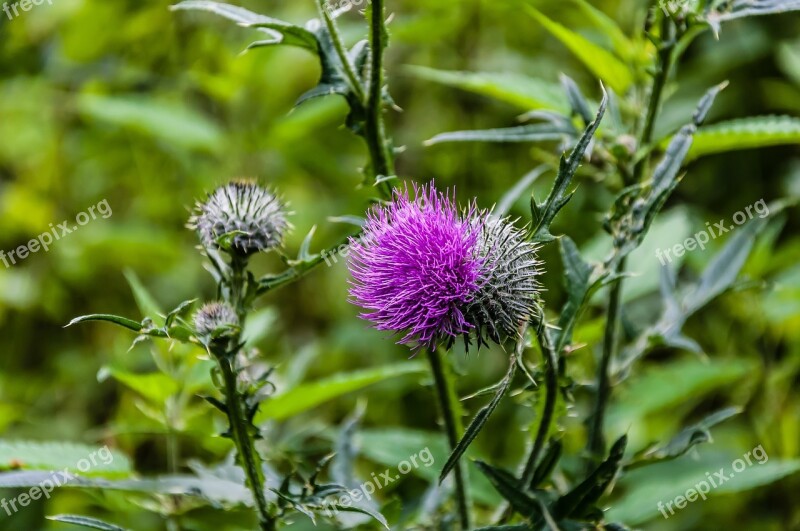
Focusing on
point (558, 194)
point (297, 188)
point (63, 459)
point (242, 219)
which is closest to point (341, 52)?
point (242, 219)

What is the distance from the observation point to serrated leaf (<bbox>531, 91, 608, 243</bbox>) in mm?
1880

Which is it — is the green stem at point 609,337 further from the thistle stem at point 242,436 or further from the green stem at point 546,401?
the thistle stem at point 242,436

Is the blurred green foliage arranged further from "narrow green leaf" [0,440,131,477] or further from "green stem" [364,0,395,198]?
"green stem" [364,0,395,198]

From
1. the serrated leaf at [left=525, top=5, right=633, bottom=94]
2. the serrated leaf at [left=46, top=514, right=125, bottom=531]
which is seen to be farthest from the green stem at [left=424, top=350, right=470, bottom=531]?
the serrated leaf at [left=525, top=5, right=633, bottom=94]

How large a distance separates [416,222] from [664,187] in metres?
0.73

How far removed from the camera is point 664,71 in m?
2.50

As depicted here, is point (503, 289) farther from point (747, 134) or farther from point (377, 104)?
point (747, 134)

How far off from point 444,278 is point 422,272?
57 millimetres

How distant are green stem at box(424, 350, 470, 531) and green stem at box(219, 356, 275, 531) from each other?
554mm

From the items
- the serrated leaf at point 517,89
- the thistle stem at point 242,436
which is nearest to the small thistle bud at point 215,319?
the thistle stem at point 242,436

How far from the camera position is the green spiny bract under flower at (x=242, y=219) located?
2293 mm

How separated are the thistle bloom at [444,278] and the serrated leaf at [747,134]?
2.92 ft

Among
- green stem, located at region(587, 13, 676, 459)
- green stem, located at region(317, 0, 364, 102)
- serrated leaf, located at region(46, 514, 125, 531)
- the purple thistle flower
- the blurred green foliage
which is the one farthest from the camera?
the blurred green foliage

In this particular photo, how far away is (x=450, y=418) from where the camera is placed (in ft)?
7.88
